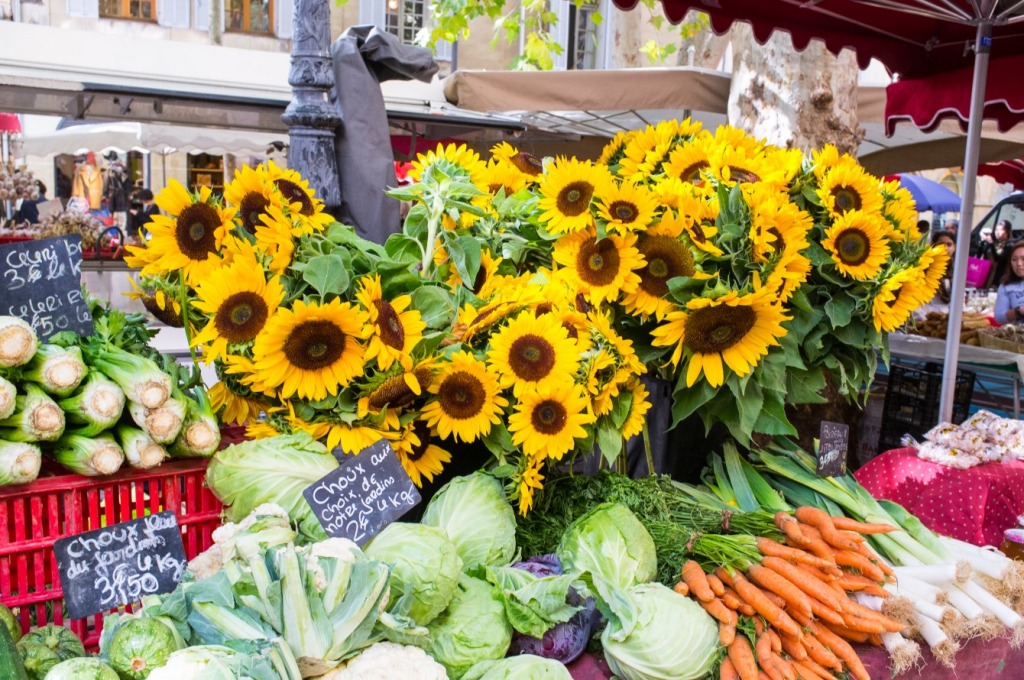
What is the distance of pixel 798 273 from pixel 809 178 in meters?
0.40

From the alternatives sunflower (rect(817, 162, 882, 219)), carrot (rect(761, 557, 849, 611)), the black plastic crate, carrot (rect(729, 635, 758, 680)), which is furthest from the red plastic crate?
the black plastic crate

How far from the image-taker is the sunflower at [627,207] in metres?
2.29

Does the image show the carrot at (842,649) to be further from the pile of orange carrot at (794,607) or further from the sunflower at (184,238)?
the sunflower at (184,238)

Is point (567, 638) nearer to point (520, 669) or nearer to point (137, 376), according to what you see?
point (520, 669)

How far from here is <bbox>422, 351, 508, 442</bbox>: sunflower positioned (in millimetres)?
2125

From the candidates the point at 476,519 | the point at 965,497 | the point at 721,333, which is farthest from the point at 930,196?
the point at 476,519

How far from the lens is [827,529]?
7.48ft

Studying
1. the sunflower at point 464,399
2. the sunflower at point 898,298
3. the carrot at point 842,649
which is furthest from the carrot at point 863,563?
the sunflower at point 464,399

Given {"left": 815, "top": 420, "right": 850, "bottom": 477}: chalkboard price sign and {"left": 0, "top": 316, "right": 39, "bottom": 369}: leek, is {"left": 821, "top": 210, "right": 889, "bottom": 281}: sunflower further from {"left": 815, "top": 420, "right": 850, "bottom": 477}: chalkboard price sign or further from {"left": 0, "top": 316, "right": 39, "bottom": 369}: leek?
{"left": 0, "top": 316, "right": 39, "bottom": 369}: leek

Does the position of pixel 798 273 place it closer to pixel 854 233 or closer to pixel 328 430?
pixel 854 233

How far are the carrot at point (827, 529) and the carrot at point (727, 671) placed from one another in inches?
19.3

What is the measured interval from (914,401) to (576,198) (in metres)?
4.27

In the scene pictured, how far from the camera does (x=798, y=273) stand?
2344mm

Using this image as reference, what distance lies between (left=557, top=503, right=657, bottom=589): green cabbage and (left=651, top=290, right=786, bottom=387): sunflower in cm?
40
